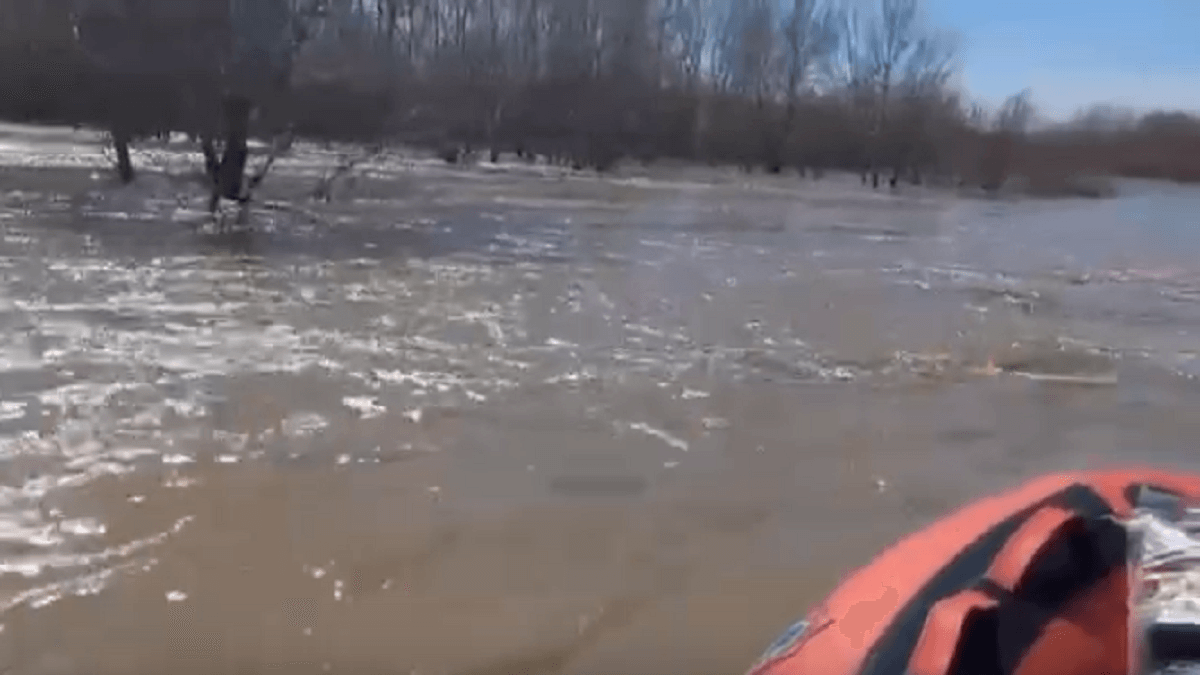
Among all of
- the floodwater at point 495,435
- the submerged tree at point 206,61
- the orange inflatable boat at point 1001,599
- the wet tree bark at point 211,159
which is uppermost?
the submerged tree at point 206,61

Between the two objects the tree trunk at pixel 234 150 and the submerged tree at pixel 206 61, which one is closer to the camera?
the tree trunk at pixel 234 150

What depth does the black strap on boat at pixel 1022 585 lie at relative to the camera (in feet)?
5.51

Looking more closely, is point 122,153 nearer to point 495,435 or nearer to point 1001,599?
point 495,435

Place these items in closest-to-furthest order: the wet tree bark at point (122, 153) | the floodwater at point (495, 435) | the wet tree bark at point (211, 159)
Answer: the floodwater at point (495, 435)
the wet tree bark at point (211, 159)
the wet tree bark at point (122, 153)

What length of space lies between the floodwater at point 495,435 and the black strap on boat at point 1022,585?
1.01m

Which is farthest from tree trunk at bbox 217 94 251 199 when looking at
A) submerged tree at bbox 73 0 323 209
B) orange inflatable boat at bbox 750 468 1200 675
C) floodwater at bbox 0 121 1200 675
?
orange inflatable boat at bbox 750 468 1200 675

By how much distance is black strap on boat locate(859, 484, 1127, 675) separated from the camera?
5.51 feet

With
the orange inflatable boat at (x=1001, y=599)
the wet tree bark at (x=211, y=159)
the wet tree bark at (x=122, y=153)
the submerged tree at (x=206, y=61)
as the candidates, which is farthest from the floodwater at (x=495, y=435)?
the wet tree bark at (x=122, y=153)

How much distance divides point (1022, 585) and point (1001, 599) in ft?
0.24

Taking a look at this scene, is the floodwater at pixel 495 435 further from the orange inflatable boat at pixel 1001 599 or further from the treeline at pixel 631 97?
the treeline at pixel 631 97

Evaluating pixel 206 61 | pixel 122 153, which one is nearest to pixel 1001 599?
pixel 206 61

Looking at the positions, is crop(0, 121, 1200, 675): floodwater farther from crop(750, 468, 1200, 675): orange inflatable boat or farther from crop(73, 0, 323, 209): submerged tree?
crop(73, 0, 323, 209): submerged tree

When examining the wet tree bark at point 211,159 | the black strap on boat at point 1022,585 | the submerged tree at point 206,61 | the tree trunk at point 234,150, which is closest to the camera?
the black strap on boat at point 1022,585

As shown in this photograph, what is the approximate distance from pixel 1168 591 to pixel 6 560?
106 inches
